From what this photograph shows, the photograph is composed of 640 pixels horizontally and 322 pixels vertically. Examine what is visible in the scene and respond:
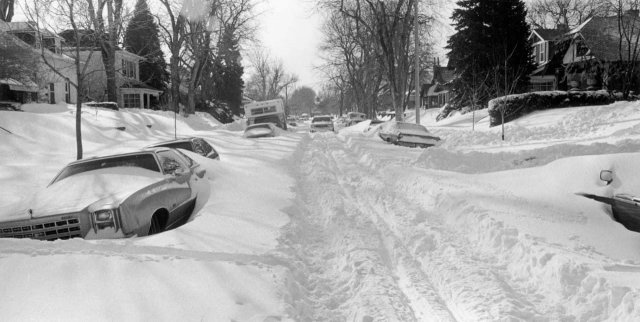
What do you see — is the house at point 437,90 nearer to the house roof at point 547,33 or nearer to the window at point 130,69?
the house roof at point 547,33

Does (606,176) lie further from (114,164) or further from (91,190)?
(114,164)

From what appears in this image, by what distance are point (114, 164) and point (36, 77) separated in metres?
24.8

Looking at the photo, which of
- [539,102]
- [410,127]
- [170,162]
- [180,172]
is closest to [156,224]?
[180,172]

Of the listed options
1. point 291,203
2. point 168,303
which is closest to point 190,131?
point 291,203

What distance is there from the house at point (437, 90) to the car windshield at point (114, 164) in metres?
60.2

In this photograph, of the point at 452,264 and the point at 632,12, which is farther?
the point at 632,12

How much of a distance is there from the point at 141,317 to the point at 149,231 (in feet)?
10.7

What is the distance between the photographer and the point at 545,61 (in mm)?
45906

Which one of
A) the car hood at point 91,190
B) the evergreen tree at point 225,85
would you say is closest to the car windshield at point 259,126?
the car hood at point 91,190

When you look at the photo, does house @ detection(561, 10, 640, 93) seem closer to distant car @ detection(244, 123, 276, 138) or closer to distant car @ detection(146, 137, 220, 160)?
distant car @ detection(244, 123, 276, 138)

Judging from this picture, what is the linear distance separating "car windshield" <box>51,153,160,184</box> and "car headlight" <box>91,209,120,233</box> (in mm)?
1869

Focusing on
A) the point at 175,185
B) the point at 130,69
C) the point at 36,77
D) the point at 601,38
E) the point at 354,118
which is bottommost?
the point at 175,185

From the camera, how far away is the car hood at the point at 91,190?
672cm

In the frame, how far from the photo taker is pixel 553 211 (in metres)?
7.11
